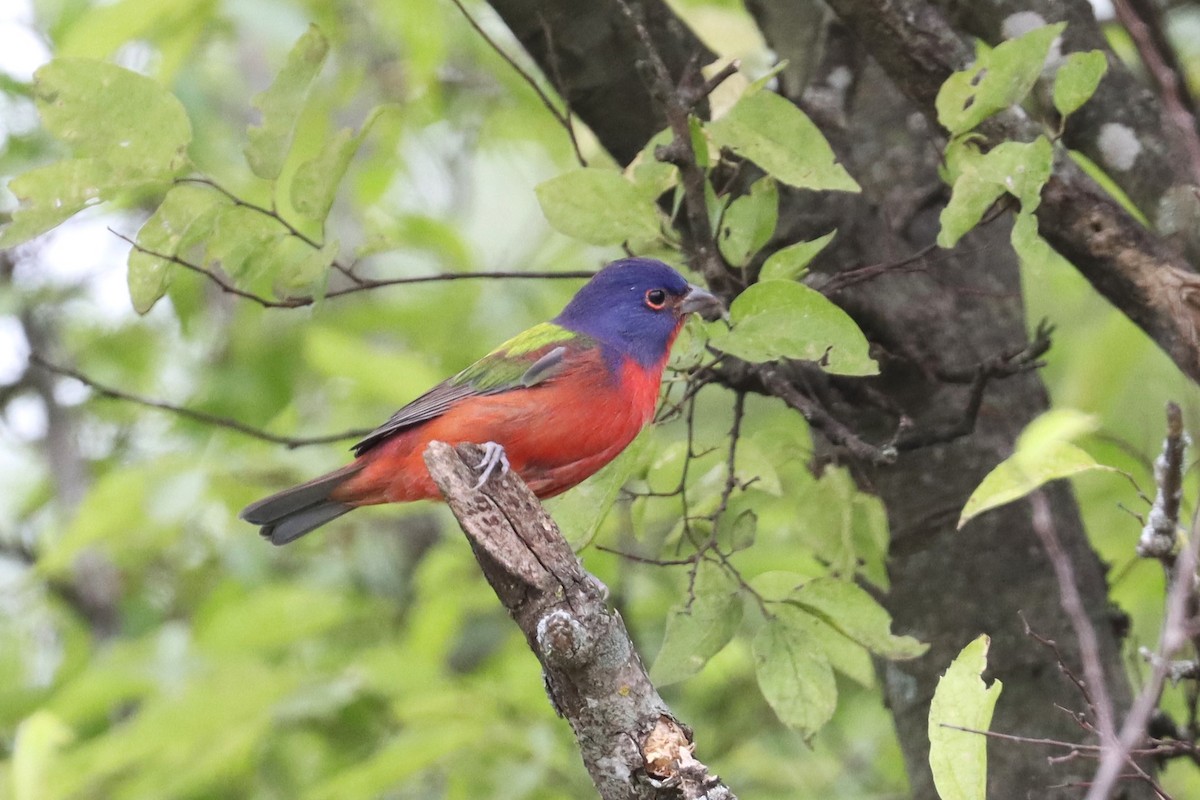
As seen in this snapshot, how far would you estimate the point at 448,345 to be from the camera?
22.0 ft

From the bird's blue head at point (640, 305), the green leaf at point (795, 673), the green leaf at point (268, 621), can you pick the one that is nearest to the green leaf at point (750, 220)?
the green leaf at point (795, 673)

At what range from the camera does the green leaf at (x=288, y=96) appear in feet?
11.7

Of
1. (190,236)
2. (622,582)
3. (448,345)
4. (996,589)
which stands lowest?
(622,582)

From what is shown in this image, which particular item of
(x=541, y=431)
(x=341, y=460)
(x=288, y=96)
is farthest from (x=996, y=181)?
(x=341, y=460)

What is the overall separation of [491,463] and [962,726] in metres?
1.31

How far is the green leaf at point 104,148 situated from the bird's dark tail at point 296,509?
1.26m

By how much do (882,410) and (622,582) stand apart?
2057 millimetres

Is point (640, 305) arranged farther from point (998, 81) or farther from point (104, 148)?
point (104, 148)

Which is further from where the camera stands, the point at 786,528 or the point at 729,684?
the point at 729,684

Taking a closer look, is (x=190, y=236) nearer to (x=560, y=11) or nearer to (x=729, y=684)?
(x=560, y=11)

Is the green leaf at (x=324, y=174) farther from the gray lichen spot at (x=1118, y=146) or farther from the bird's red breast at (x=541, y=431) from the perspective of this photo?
the gray lichen spot at (x=1118, y=146)

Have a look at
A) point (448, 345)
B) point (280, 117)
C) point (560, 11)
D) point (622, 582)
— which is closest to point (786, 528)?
point (622, 582)

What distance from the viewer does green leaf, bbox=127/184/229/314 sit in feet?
11.7

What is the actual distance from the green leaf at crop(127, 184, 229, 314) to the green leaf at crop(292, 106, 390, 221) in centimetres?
21
